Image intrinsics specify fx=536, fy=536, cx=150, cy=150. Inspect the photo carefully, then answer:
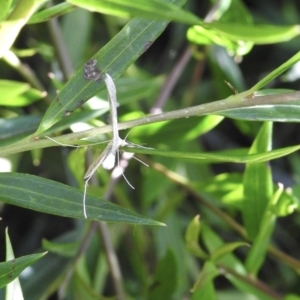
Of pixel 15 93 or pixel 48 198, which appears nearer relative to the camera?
pixel 48 198

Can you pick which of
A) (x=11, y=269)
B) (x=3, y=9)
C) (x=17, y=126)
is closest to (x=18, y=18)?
(x=3, y=9)

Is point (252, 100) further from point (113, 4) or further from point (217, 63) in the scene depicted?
point (217, 63)

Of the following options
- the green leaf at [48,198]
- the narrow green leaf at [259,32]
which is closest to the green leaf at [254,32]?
the narrow green leaf at [259,32]

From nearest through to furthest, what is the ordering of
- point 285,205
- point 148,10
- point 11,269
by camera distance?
point 148,10 → point 11,269 → point 285,205

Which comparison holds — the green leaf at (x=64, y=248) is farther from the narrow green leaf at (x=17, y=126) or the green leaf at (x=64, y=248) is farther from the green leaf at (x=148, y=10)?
the green leaf at (x=148, y=10)

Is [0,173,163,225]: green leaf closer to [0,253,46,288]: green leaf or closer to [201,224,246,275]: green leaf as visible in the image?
[0,253,46,288]: green leaf

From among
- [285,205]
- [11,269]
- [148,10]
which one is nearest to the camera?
[148,10]

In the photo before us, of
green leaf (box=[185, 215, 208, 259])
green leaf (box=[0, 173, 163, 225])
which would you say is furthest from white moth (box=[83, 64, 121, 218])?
green leaf (box=[185, 215, 208, 259])

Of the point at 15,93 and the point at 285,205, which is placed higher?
the point at 15,93

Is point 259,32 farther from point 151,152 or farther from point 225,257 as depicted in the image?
point 225,257
